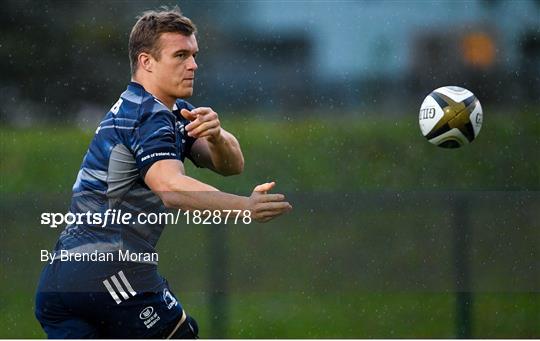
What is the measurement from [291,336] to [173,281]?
0.73 meters

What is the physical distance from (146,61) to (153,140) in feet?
1.49

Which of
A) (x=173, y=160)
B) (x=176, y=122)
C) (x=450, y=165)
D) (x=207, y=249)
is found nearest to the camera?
(x=173, y=160)

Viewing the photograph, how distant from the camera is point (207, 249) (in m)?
5.77

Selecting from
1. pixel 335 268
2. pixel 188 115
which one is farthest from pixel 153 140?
pixel 335 268

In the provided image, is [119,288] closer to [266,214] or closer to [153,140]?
[153,140]

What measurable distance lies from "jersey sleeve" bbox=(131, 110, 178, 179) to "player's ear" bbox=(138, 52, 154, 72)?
0.30m

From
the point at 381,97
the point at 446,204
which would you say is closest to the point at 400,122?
the point at 381,97

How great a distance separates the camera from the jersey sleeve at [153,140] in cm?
356

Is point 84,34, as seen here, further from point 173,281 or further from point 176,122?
point 176,122

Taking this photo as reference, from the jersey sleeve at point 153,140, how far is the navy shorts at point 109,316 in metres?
0.47

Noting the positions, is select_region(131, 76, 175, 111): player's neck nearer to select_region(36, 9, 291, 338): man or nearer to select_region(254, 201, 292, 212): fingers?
select_region(36, 9, 291, 338): man

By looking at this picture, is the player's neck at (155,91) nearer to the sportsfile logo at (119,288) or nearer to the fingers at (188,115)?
the fingers at (188,115)

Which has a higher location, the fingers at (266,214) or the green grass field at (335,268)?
the fingers at (266,214)

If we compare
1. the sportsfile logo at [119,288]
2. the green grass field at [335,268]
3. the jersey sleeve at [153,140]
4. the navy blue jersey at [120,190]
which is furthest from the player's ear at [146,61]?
the green grass field at [335,268]
